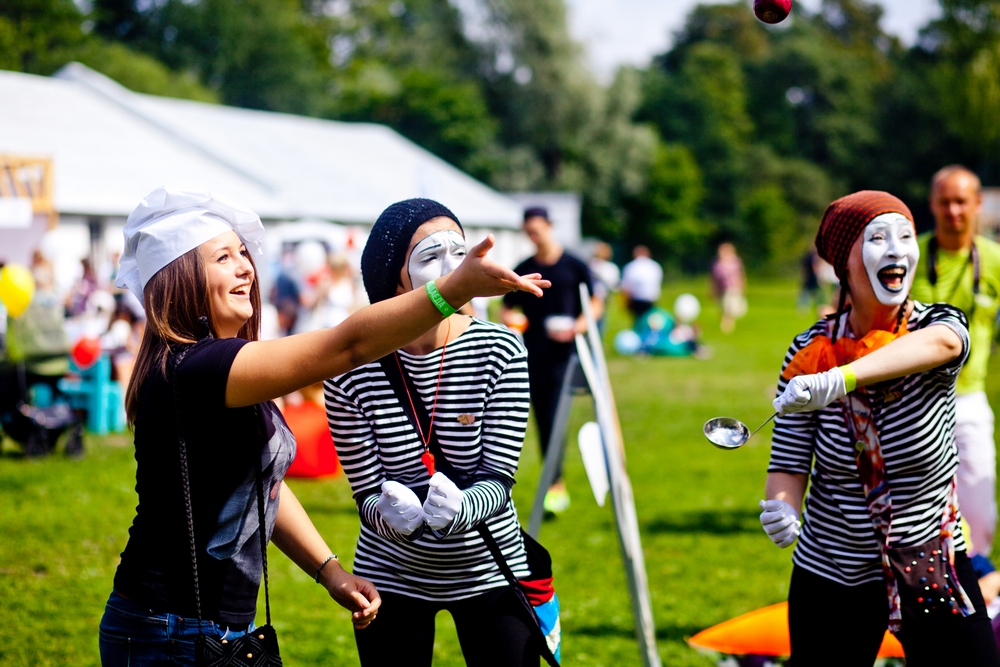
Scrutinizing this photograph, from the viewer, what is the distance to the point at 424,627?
2850 millimetres

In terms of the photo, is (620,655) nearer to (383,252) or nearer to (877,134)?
(383,252)

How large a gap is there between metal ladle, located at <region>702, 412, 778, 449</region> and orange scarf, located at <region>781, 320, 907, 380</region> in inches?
7.8

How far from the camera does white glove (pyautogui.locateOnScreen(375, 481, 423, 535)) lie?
2.51 m

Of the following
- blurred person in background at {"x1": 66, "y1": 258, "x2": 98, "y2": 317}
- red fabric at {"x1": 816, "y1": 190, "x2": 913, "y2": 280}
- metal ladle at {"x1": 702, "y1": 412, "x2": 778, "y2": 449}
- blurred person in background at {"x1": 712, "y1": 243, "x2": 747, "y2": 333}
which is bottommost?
metal ladle at {"x1": 702, "y1": 412, "x2": 778, "y2": 449}

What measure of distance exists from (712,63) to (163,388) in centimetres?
7621

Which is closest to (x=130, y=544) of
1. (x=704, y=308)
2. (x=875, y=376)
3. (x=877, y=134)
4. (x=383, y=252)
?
(x=383, y=252)

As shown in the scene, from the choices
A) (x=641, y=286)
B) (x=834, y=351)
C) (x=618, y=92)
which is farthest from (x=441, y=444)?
(x=618, y=92)

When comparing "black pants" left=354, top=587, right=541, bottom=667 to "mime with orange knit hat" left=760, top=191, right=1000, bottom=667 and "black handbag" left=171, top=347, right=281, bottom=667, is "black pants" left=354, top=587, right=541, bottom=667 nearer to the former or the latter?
"black handbag" left=171, top=347, right=281, bottom=667

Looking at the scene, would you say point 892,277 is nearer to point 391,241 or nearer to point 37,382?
point 391,241

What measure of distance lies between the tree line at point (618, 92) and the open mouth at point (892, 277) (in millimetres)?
43621

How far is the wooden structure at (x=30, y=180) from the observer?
1330 centimetres

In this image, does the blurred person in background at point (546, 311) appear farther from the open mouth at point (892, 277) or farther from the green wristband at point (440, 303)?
the green wristband at point (440, 303)

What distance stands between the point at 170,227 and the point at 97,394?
967 cm

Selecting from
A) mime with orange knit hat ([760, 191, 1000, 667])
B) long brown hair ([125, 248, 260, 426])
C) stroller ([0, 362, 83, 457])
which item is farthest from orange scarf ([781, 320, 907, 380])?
stroller ([0, 362, 83, 457])
